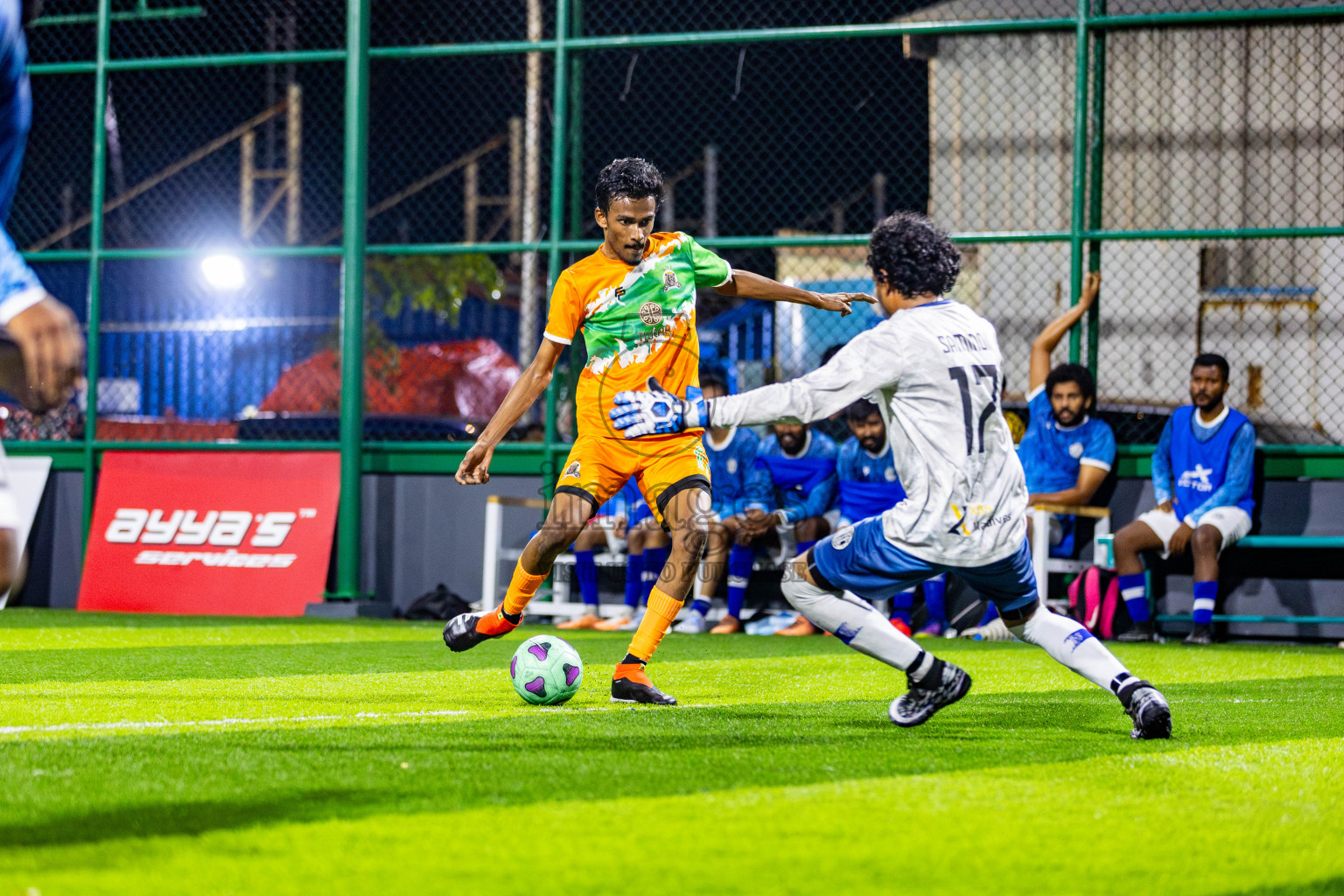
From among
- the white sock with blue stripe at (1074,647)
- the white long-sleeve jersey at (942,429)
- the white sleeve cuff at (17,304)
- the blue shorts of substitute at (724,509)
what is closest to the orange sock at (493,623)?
the white long-sleeve jersey at (942,429)

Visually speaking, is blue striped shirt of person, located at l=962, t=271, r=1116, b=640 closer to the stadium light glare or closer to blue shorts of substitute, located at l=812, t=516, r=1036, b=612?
blue shorts of substitute, located at l=812, t=516, r=1036, b=612

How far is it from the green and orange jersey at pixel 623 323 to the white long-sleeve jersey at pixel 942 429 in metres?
1.54

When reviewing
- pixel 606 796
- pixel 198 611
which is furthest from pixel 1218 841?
pixel 198 611

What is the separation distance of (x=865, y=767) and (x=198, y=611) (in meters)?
8.48

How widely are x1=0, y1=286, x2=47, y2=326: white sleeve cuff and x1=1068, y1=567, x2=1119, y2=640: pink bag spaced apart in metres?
7.79

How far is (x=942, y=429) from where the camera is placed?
475cm

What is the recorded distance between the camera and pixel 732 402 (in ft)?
14.9

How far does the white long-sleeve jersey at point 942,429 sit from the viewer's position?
4699 millimetres

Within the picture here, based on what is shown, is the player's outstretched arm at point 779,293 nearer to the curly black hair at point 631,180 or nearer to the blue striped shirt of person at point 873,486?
the curly black hair at point 631,180

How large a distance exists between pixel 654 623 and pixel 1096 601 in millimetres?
4930

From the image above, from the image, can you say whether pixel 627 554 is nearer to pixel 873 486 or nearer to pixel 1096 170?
pixel 873 486

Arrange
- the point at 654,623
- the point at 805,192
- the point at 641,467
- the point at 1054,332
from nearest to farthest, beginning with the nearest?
the point at 654,623
the point at 641,467
the point at 1054,332
the point at 805,192

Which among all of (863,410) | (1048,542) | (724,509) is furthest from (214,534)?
(1048,542)

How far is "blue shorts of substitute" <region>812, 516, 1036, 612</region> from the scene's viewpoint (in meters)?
4.77
